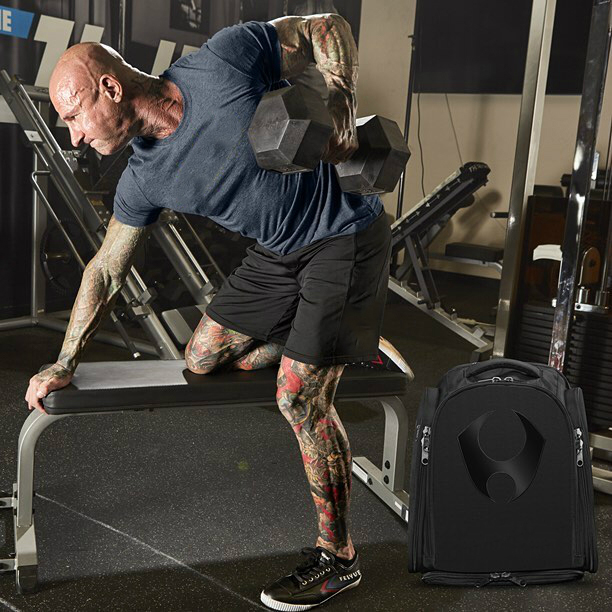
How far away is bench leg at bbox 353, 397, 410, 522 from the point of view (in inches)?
80.7

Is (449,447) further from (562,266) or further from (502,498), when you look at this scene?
(562,266)

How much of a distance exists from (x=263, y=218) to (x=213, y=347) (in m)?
0.43

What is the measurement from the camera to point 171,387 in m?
1.72

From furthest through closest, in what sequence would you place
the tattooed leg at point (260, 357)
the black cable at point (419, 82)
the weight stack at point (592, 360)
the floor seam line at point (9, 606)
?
1. the black cable at point (419, 82)
2. the weight stack at point (592, 360)
3. the tattooed leg at point (260, 357)
4. the floor seam line at point (9, 606)

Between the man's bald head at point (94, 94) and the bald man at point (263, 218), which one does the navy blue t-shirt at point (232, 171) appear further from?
the man's bald head at point (94, 94)

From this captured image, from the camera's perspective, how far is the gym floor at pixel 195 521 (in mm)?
1681

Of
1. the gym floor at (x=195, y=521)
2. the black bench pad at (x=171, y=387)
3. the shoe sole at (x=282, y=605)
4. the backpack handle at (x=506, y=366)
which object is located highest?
the backpack handle at (x=506, y=366)

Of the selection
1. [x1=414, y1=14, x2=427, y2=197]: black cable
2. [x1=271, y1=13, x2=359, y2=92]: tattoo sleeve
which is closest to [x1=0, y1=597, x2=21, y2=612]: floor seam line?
[x1=271, y1=13, x2=359, y2=92]: tattoo sleeve

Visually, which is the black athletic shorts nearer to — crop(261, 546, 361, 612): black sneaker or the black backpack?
the black backpack

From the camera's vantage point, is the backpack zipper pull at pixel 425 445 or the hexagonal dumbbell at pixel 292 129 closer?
the hexagonal dumbbell at pixel 292 129

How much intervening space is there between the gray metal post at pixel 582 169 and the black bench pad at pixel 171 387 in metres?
0.70

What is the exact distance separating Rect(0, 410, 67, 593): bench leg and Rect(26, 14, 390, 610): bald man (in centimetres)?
7

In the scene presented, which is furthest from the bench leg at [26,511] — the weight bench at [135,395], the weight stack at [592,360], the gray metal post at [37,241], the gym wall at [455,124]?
the gym wall at [455,124]

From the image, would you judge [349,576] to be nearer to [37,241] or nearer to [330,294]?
[330,294]
